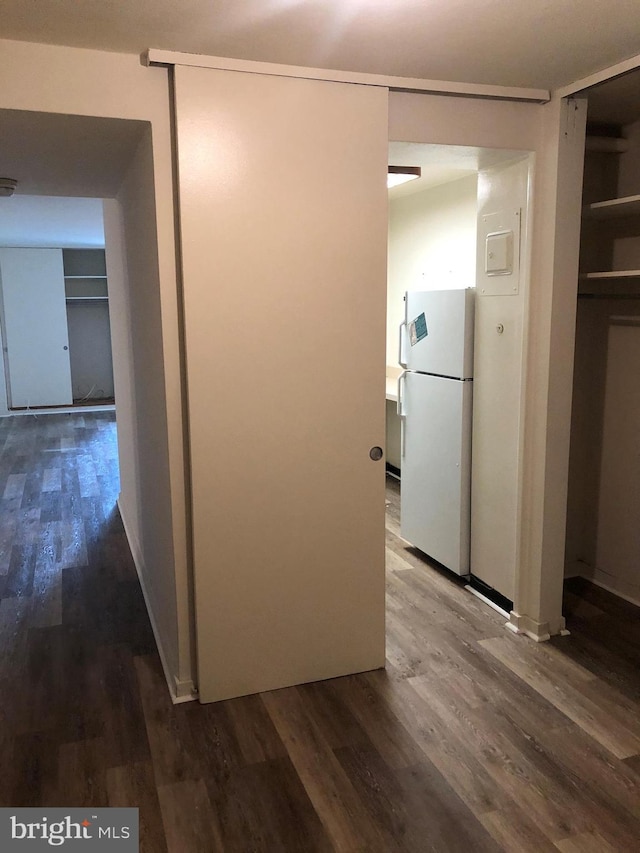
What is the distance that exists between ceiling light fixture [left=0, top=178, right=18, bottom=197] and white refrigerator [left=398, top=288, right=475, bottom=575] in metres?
2.20

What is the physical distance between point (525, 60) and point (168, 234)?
145 cm

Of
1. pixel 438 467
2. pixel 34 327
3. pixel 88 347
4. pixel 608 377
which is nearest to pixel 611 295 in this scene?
pixel 608 377

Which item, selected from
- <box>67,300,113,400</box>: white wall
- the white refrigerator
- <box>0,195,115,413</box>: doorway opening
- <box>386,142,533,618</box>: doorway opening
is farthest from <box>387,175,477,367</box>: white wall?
<box>67,300,113,400</box>: white wall

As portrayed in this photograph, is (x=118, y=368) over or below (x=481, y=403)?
over

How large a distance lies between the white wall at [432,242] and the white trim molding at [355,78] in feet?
4.97

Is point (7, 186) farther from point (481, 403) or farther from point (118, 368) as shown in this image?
point (481, 403)

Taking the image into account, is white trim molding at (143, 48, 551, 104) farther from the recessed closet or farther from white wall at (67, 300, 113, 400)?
white wall at (67, 300, 113, 400)

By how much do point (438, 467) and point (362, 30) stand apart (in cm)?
232

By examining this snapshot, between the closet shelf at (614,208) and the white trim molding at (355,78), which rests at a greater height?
the white trim molding at (355,78)

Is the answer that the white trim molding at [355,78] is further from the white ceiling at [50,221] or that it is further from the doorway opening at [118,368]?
the white ceiling at [50,221]

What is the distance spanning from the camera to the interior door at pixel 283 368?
2.41 metres

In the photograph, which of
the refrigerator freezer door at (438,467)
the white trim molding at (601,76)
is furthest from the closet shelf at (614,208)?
the refrigerator freezer door at (438,467)

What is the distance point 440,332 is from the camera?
366 centimetres

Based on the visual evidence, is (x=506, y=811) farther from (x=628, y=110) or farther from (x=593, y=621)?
(x=628, y=110)
